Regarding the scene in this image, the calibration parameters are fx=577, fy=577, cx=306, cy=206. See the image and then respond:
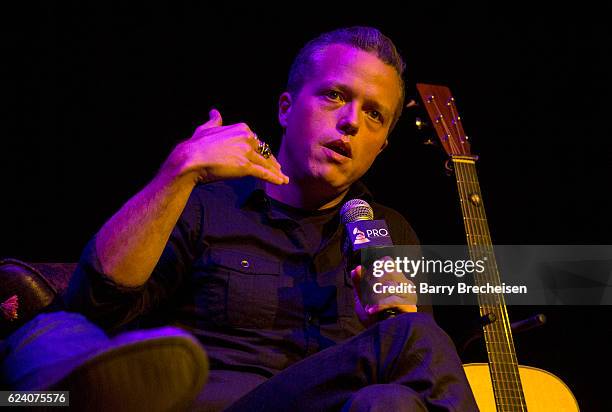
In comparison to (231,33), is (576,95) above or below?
below

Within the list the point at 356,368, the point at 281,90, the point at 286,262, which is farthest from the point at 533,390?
the point at 281,90

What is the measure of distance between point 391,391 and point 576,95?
2188 mm

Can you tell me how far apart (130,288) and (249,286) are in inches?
14.1

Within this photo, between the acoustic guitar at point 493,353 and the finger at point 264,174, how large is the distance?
837mm

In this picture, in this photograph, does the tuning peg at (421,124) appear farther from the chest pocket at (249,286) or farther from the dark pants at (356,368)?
the dark pants at (356,368)

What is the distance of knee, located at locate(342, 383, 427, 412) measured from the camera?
82 centimetres

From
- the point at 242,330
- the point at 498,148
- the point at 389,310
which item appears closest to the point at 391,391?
the point at 389,310

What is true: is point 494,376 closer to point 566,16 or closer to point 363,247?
point 363,247

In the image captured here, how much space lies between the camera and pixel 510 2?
8.27 ft

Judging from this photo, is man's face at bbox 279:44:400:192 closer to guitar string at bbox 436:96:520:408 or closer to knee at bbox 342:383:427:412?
guitar string at bbox 436:96:520:408

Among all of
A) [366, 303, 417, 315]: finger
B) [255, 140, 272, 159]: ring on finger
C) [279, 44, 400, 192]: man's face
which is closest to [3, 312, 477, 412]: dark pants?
[366, 303, 417, 315]: finger

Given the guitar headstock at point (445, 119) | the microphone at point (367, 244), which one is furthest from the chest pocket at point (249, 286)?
the guitar headstock at point (445, 119)

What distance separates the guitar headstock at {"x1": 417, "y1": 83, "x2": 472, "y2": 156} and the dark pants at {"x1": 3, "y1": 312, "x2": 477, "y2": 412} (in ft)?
4.03

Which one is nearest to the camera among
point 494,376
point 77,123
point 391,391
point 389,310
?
point 391,391
